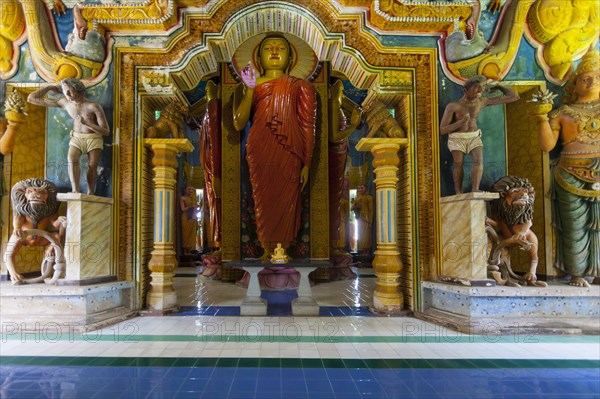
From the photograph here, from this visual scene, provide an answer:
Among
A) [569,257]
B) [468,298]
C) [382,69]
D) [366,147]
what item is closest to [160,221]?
[366,147]

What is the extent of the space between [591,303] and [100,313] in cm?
582

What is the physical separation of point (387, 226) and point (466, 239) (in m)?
1.07

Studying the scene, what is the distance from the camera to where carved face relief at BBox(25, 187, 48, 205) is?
424cm

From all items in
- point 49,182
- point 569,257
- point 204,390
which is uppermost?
point 49,182

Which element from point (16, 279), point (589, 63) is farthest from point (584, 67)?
point (16, 279)

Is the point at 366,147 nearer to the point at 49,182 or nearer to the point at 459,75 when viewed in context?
the point at 459,75

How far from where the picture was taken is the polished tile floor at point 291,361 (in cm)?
274

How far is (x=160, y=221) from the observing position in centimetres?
502

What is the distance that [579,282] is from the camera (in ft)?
14.1

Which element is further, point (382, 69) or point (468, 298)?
point (382, 69)

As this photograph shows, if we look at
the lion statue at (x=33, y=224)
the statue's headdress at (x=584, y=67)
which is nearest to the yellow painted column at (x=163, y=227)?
the lion statue at (x=33, y=224)

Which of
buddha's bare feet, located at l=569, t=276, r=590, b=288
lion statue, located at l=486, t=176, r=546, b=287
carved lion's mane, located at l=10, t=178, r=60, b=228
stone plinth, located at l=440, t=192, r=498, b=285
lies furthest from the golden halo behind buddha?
buddha's bare feet, located at l=569, t=276, r=590, b=288

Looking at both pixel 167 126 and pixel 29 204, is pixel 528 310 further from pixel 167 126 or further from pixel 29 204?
pixel 29 204

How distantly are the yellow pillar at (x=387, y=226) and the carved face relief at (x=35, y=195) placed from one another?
4.08 m
